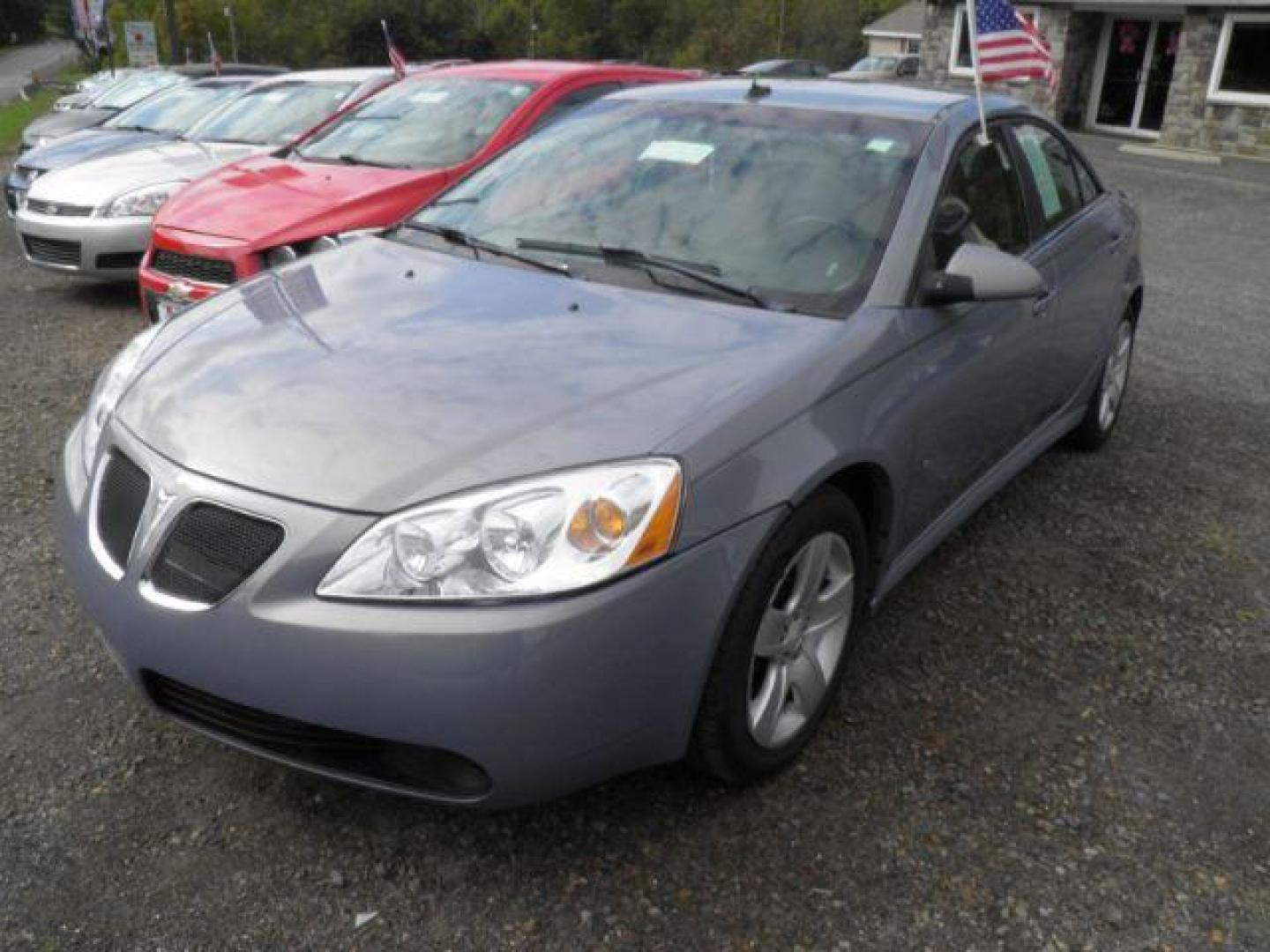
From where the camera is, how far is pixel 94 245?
288 inches

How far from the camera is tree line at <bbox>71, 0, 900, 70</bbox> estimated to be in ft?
150

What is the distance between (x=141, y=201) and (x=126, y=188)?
18 centimetres

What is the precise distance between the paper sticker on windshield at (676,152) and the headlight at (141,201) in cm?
510

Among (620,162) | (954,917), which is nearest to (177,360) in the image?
(620,162)

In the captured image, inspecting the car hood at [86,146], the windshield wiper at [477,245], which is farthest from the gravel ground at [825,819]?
the car hood at [86,146]

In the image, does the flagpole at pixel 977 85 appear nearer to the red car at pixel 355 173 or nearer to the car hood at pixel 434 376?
the car hood at pixel 434 376

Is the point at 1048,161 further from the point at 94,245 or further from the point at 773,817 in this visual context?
the point at 94,245

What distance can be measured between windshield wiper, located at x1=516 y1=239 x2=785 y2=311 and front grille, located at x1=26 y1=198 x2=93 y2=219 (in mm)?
5378

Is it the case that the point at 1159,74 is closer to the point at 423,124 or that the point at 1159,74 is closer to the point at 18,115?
the point at 423,124

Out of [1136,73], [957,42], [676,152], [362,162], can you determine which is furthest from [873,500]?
[957,42]

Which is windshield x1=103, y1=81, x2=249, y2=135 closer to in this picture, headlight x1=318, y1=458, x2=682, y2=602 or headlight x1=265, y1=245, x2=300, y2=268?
headlight x1=265, y1=245, x2=300, y2=268

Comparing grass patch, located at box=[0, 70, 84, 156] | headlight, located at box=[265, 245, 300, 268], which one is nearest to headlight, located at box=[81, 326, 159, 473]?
headlight, located at box=[265, 245, 300, 268]

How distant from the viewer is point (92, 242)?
7.32 m

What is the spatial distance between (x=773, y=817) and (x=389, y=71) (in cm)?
796
